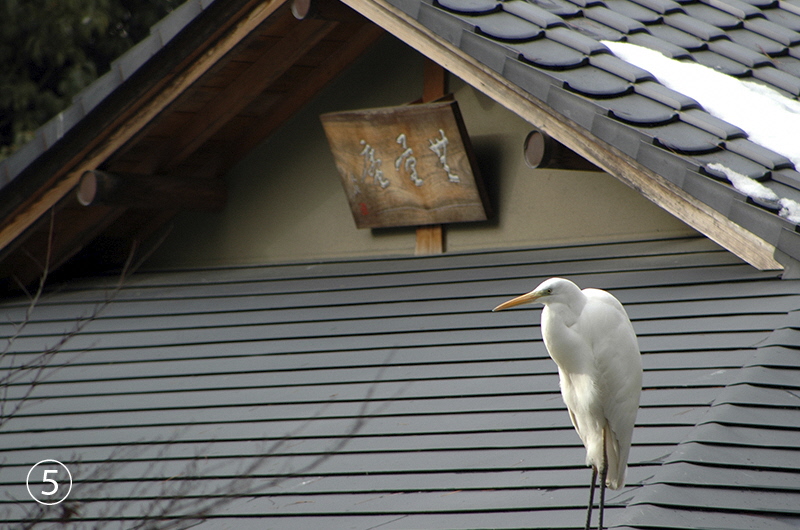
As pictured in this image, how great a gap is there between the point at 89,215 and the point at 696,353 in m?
4.11

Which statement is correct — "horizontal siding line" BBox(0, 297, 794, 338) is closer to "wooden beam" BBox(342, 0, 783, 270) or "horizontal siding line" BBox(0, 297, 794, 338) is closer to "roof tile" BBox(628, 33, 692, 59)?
"wooden beam" BBox(342, 0, 783, 270)

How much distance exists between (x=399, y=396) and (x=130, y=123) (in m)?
2.48

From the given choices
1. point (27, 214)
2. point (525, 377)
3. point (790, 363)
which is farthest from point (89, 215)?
point (790, 363)

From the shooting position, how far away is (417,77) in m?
6.04

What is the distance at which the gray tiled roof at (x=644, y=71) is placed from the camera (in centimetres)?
417

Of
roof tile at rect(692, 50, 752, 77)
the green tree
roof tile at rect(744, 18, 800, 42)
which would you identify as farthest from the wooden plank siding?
the green tree

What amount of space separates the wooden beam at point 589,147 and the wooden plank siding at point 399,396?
1.01 feet

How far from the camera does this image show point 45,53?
13.2 metres

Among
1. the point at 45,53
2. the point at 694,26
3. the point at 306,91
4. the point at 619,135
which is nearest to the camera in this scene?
the point at 619,135

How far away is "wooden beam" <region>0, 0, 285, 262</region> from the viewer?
5512 mm

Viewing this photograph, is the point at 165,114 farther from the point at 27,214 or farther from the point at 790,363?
the point at 790,363

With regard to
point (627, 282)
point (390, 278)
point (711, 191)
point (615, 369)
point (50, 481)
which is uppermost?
point (711, 191)

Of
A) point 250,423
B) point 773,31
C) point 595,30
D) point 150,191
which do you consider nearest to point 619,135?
point 595,30

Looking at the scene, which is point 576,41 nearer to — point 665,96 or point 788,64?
point 665,96
